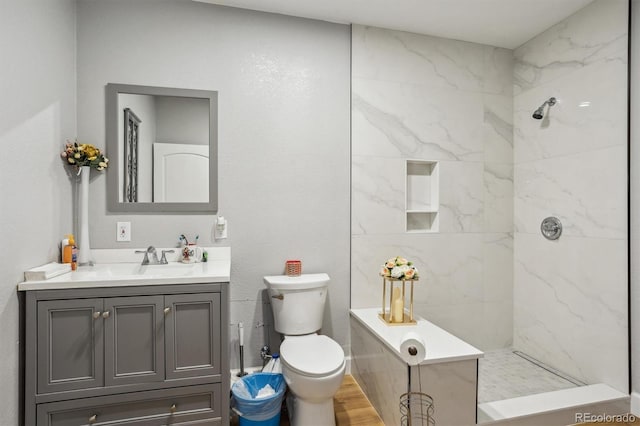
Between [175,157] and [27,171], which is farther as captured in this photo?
[175,157]

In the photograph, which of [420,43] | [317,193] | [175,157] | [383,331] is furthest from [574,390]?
[175,157]

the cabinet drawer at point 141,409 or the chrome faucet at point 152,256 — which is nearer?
the cabinet drawer at point 141,409

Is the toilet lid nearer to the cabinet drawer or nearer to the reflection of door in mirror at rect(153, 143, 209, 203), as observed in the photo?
the cabinet drawer

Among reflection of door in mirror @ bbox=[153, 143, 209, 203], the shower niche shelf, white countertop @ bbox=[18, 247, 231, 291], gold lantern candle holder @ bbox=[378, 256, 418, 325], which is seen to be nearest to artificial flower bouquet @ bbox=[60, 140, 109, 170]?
reflection of door in mirror @ bbox=[153, 143, 209, 203]

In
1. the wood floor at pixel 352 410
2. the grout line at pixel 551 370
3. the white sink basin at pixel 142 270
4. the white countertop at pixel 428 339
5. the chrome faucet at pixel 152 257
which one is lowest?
the wood floor at pixel 352 410

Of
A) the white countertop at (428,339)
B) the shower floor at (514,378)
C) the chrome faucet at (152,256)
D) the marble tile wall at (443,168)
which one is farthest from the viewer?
the marble tile wall at (443,168)

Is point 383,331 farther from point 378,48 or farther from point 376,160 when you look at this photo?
point 378,48

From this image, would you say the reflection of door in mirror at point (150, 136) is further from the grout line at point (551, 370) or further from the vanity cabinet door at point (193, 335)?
the grout line at point (551, 370)

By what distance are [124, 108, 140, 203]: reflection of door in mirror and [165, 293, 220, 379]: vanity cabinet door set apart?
2.81ft

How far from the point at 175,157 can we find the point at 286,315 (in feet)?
4.11

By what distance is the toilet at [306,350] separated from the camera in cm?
173

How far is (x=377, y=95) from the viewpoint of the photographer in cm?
255

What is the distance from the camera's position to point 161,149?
2150 millimetres

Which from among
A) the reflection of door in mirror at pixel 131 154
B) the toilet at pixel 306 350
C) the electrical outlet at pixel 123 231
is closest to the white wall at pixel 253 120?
the electrical outlet at pixel 123 231
